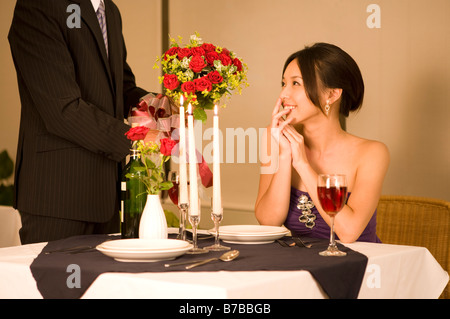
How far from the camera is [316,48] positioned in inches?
Result: 97.8

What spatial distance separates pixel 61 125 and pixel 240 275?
1107 mm

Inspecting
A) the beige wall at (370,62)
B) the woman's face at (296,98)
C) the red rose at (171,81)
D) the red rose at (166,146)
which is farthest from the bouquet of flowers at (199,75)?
the beige wall at (370,62)

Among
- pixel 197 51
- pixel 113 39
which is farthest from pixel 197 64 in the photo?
pixel 113 39

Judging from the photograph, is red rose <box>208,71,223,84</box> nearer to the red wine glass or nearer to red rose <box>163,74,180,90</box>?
red rose <box>163,74,180,90</box>

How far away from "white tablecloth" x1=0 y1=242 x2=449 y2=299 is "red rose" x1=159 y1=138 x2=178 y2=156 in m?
0.44

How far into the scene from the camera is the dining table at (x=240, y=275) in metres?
1.22

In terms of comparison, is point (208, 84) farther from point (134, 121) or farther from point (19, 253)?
point (19, 253)

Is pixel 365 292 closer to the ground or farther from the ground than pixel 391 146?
closer to the ground

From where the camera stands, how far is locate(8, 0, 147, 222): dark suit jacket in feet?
6.95

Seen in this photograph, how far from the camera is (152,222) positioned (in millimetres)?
1722

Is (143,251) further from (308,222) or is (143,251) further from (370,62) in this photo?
(370,62)
